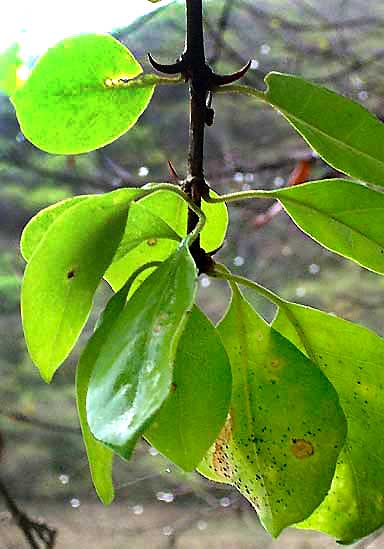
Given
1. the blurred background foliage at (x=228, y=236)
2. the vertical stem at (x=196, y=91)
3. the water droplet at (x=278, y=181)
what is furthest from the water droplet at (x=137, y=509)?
the vertical stem at (x=196, y=91)

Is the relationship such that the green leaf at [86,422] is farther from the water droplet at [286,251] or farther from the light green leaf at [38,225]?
the water droplet at [286,251]

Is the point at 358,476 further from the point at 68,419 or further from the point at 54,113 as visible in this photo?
the point at 68,419

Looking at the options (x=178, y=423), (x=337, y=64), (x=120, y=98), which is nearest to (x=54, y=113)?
(x=120, y=98)

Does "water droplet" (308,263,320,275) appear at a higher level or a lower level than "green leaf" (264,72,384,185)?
lower

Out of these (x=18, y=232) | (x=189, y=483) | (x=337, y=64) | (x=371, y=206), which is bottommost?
(x=189, y=483)

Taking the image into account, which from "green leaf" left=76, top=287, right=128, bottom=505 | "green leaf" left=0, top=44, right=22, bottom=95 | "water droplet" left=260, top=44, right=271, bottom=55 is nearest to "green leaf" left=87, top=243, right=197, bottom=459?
"green leaf" left=76, top=287, right=128, bottom=505

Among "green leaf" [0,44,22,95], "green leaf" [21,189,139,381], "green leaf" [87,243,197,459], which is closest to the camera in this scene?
"green leaf" [87,243,197,459]

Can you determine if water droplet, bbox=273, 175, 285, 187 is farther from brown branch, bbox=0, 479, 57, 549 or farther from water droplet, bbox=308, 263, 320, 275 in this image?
brown branch, bbox=0, 479, 57, 549
